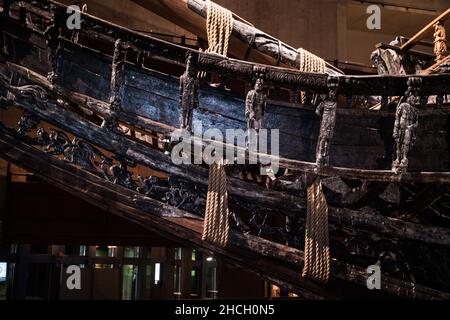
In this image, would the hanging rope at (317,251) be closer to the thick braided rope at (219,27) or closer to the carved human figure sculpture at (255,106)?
the carved human figure sculpture at (255,106)

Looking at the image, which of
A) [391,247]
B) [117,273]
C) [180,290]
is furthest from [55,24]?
[180,290]

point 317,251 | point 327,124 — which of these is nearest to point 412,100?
point 327,124

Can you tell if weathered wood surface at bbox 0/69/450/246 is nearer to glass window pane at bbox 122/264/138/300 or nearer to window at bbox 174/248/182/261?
glass window pane at bbox 122/264/138/300

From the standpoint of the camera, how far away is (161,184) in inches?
109

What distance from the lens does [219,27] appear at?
3.13 m

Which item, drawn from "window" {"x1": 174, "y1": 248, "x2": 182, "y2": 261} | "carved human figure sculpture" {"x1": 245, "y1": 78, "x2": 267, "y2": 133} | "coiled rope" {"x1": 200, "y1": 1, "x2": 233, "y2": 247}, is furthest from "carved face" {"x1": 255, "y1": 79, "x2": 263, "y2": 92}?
"window" {"x1": 174, "y1": 248, "x2": 182, "y2": 261}

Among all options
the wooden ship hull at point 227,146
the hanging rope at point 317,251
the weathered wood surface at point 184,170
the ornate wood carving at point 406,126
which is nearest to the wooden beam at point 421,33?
the wooden ship hull at point 227,146

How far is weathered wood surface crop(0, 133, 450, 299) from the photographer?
8.63 ft

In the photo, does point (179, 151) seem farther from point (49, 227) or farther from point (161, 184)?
point (49, 227)

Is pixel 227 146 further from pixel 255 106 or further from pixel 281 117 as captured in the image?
pixel 281 117

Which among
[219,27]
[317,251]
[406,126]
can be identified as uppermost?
[219,27]

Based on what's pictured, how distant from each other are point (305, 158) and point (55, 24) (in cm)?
162

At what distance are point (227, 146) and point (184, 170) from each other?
273 mm

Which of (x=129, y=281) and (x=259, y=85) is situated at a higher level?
(x=259, y=85)
